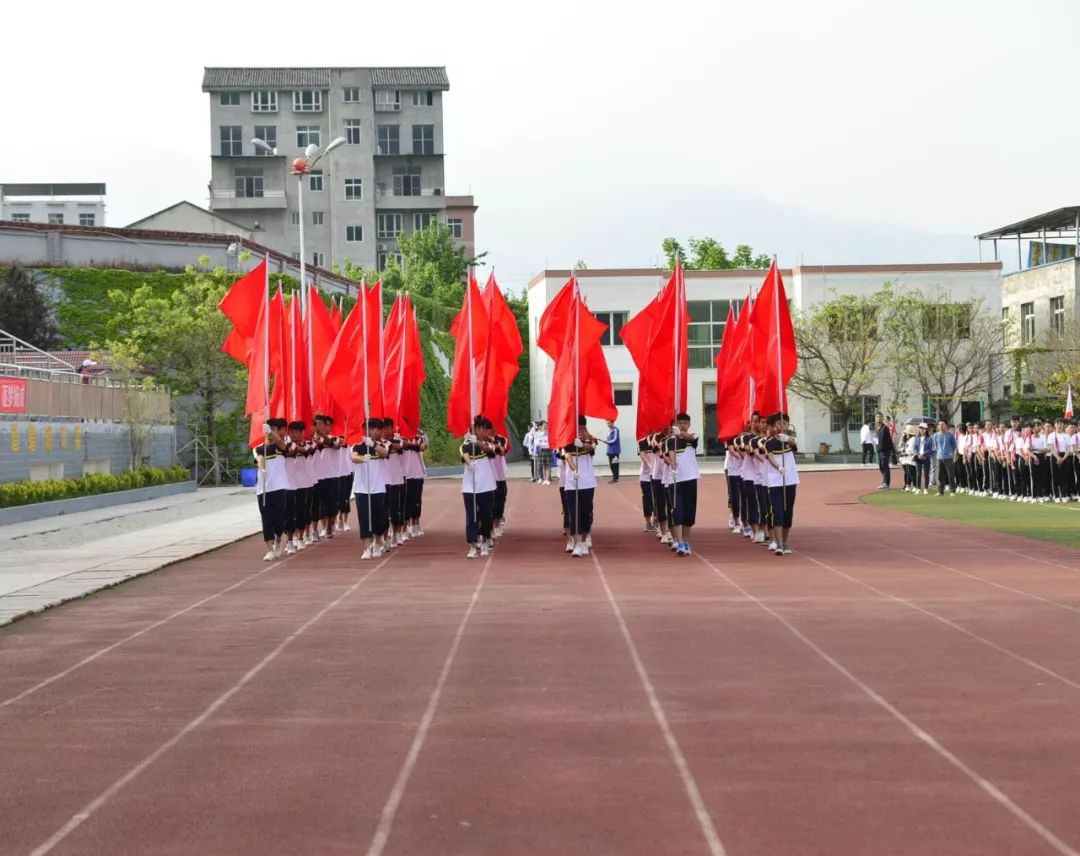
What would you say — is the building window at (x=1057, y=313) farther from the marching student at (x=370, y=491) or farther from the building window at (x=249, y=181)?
Result: the building window at (x=249, y=181)

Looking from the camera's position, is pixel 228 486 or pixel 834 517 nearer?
pixel 834 517

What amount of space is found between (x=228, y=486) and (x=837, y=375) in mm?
27625

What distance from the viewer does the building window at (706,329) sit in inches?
2552

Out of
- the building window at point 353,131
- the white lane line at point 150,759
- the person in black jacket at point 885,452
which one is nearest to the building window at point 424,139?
the building window at point 353,131

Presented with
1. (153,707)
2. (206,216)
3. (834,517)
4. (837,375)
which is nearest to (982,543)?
(834,517)

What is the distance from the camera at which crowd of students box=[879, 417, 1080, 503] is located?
31250 millimetres

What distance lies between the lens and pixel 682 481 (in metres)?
18.5

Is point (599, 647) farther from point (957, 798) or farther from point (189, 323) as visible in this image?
point (189, 323)

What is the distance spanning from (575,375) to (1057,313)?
45.6 meters

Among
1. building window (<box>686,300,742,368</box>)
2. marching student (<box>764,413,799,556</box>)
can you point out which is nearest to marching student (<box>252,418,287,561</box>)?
marching student (<box>764,413,799,556</box>)

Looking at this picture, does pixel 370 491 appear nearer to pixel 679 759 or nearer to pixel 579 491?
pixel 579 491

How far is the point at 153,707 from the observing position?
28.1 ft

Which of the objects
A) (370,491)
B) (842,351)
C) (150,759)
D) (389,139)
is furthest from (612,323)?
(150,759)

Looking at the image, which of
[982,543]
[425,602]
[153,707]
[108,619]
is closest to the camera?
[153,707]
